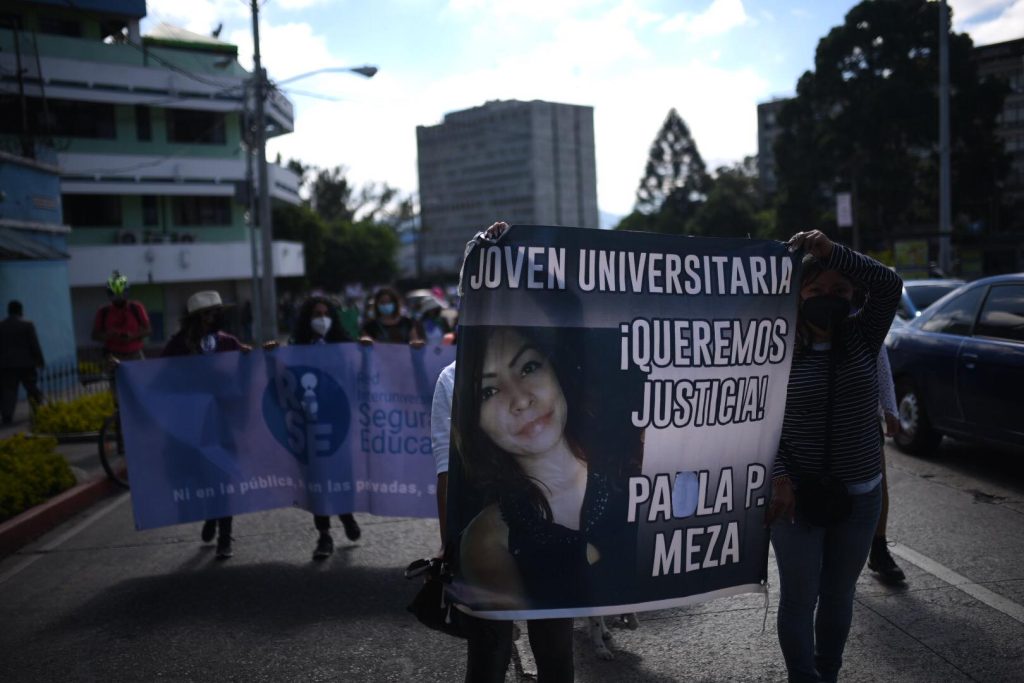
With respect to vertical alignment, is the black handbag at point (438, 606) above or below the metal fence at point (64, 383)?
above

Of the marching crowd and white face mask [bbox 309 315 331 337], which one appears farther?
white face mask [bbox 309 315 331 337]

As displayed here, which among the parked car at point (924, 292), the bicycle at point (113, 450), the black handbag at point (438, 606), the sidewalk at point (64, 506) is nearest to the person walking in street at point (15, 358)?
the sidewalk at point (64, 506)

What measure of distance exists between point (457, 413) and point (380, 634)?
2.37 metres

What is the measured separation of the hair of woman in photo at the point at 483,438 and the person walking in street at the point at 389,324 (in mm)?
6863

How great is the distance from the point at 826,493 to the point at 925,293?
10.1 m

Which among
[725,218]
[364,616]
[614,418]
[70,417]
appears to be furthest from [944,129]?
[725,218]

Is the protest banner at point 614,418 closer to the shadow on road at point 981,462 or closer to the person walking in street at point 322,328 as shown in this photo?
the person walking in street at point 322,328

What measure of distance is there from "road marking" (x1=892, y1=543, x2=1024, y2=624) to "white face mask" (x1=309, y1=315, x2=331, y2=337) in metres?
4.05

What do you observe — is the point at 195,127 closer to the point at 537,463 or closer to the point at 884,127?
the point at 884,127

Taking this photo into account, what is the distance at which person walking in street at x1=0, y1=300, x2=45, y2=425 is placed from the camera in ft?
43.3

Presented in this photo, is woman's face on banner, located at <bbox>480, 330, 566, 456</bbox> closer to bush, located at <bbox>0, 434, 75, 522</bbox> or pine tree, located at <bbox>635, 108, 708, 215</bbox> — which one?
bush, located at <bbox>0, 434, 75, 522</bbox>

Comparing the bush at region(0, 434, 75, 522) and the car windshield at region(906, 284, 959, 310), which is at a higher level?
the car windshield at region(906, 284, 959, 310)

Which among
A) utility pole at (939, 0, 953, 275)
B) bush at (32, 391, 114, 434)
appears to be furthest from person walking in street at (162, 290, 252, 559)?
utility pole at (939, 0, 953, 275)

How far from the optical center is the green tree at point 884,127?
138ft
